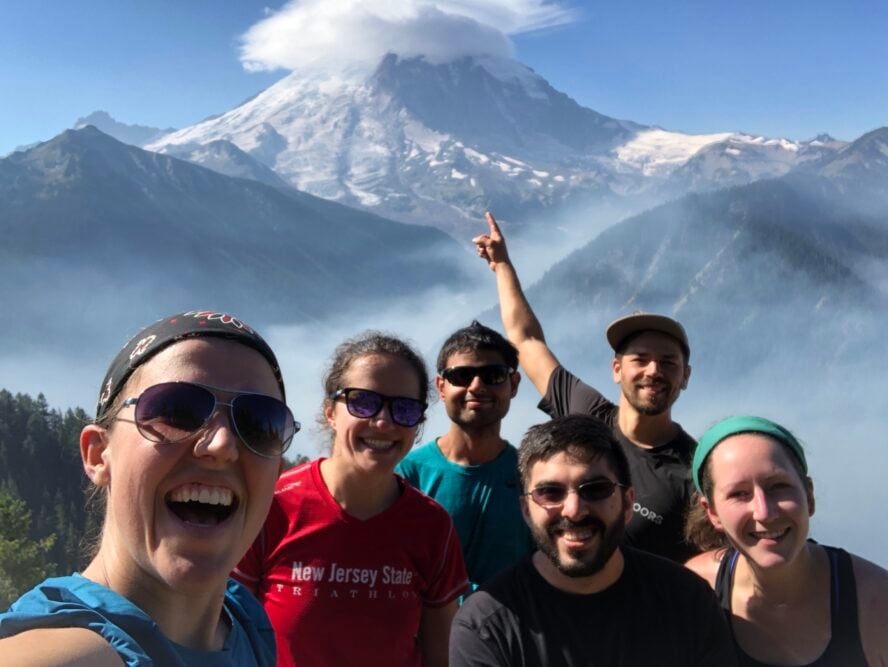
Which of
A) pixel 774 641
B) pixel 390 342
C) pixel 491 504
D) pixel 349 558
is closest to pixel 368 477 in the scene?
pixel 349 558

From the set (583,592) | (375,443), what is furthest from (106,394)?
(583,592)

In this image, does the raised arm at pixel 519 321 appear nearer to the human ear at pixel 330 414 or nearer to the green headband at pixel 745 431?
the human ear at pixel 330 414

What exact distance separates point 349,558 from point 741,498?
1.71m

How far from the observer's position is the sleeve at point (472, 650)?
292 centimetres

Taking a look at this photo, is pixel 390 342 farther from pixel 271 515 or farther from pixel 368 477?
pixel 271 515

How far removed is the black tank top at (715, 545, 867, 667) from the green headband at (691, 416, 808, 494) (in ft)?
1.28

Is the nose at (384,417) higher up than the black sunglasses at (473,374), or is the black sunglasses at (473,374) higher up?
the black sunglasses at (473,374)

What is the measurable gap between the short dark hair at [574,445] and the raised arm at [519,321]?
223cm

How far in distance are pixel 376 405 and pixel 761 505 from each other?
179 centimetres

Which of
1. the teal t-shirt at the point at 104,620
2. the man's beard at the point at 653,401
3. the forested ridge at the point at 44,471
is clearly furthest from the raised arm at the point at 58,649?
the forested ridge at the point at 44,471

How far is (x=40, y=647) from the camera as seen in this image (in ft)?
4.87

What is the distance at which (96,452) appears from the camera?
6.57 feet

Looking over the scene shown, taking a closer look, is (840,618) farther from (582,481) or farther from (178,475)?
(178,475)

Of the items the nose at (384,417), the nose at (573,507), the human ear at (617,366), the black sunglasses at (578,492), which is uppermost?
the human ear at (617,366)
